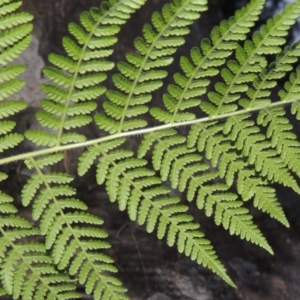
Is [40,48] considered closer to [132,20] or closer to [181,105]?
[132,20]

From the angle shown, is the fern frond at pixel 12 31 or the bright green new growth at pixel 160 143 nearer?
the fern frond at pixel 12 31

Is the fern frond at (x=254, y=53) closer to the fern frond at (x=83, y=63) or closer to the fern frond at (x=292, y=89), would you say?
the fern frond at (x=292, y=89)

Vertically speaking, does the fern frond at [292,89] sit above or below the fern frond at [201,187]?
above

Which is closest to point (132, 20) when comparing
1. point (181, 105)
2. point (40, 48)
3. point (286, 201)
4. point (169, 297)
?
point (40, 48)

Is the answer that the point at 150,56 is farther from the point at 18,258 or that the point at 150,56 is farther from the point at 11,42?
the point at 18,258

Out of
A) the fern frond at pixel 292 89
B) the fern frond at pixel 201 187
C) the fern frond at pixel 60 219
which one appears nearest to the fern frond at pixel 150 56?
the fern frond at pixel 201 187

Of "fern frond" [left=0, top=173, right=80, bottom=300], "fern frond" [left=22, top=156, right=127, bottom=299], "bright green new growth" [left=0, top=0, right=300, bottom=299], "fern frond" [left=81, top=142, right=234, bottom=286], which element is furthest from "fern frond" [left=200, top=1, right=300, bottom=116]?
"fern frond" [left=0, top=173, right=80, bottom=300]

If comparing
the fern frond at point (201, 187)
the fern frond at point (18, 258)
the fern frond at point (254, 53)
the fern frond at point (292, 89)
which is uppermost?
the fern frond at point (254, 53)
